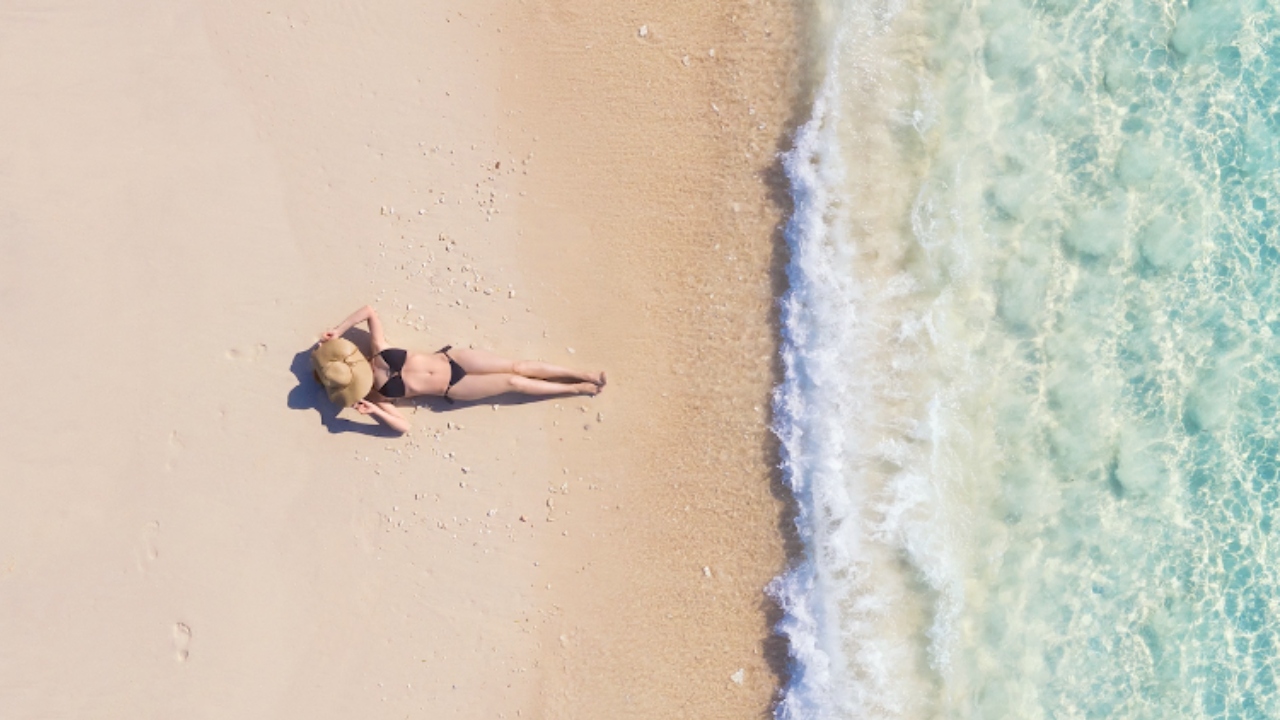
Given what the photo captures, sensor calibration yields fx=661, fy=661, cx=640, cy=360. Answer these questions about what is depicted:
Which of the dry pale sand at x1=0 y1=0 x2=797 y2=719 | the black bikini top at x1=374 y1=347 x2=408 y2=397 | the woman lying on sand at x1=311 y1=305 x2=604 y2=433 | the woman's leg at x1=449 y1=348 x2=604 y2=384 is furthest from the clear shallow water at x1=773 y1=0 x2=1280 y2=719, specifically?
the black bikini top at x1=374 y1=347 x2=408 y2=397

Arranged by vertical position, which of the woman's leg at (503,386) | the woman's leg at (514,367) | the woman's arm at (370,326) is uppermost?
the woman's arm at (370,326)

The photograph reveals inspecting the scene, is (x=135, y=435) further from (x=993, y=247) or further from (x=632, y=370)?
(x=993, y=247)

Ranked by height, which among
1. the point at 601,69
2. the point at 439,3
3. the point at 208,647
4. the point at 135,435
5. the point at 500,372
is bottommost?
the point at 208,647

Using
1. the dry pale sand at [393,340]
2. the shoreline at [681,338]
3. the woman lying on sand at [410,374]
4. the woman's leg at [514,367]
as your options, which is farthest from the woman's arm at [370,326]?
the shoreline at [681,338]

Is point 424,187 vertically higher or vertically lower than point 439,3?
lower

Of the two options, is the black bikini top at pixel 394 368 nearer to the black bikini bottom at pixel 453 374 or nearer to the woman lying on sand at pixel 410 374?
the woman lying on sand at pixel 410 374

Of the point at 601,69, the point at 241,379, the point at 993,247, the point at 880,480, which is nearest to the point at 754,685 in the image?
the point at 880,480

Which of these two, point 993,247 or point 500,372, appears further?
point 993,247
